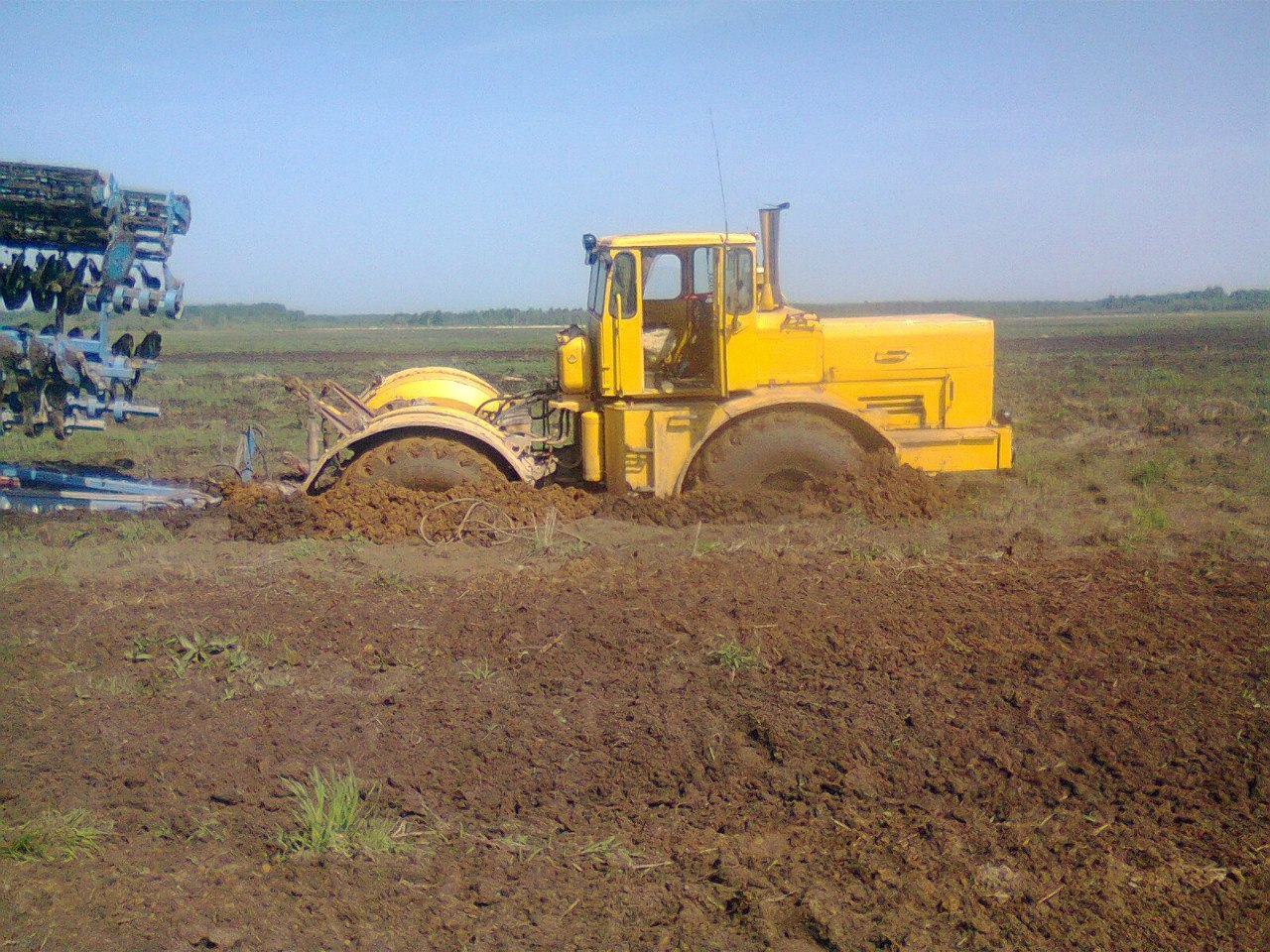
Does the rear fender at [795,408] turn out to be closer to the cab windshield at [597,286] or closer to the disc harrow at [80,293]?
the cab windshield at [597,286]

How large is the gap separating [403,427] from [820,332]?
3.81 metres

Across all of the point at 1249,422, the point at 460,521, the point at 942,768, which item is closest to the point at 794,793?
the point at 942,768

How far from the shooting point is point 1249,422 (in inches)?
652

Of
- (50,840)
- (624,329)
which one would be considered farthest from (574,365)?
(50,840)

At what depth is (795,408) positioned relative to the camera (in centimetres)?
968

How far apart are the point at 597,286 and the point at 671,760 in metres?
5.99

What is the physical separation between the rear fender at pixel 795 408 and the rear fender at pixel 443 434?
147 cm

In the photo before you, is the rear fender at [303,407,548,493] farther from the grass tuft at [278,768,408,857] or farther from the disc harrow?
the grass tuft at [278,768,408,857]

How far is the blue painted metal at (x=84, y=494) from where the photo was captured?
9922 mm

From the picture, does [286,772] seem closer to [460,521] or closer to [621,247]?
[460,521]

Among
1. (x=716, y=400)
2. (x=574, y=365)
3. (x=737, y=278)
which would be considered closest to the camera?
(x=737, y=278)

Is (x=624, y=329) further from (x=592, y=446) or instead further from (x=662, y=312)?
(x=592, y=446)

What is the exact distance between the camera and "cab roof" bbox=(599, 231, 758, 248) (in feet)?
31.0

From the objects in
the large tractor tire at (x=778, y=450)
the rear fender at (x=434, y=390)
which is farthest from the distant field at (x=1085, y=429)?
the large tractor tire at (x=778, y=450)
